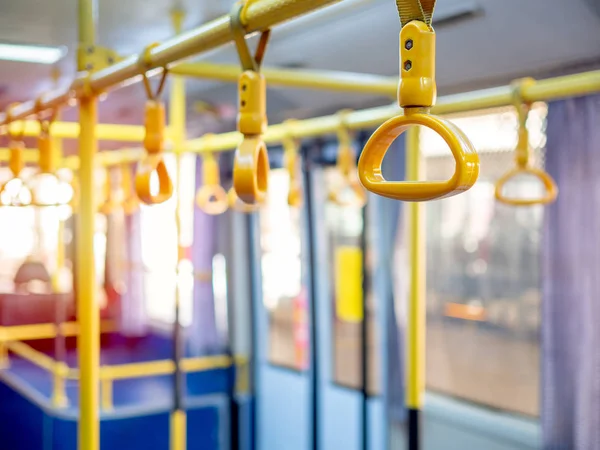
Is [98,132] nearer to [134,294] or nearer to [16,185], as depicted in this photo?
[16,185]

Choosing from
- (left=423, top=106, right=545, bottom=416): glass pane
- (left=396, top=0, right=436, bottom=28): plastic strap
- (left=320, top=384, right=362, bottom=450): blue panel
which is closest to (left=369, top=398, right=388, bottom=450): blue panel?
(left=320, top=384, right=362, bottom=450): blue panel

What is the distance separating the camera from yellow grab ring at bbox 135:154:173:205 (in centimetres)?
164

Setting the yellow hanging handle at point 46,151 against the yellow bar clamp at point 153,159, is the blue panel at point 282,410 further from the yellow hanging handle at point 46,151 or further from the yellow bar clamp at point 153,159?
the yellow bar clamp at point 153,159

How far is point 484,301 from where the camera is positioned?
10383mm

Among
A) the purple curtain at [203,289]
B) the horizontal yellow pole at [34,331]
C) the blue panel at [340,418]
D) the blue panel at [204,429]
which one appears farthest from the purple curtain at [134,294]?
the blue panel at [340,418]

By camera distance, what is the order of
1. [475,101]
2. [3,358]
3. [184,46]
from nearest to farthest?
[184,46] < [475,101] < [3,358]

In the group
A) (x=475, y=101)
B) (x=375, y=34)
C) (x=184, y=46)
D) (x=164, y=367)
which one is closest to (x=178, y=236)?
(x=375, y=34)

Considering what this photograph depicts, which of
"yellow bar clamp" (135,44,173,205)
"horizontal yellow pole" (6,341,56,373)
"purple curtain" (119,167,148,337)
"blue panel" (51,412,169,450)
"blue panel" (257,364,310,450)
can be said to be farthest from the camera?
"purple curtain" (119,167,148,337)

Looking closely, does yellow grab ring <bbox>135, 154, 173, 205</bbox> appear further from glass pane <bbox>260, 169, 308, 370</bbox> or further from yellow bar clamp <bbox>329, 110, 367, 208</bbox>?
glass pane <bbox>260, 169, 308, 370</bbox>

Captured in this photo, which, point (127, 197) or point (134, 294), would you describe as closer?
point (127, 197)

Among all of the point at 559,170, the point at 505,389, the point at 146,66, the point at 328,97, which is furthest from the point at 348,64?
the point at 505,389

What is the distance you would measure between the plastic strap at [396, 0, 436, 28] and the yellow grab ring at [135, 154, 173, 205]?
84cm

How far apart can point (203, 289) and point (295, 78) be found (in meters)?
4.00

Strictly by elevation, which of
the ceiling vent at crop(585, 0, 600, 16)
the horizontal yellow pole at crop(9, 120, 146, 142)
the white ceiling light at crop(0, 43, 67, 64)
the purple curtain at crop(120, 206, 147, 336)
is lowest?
the purple curtain at crop(120, 206, 147, 336)
